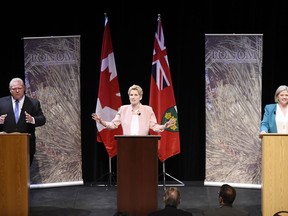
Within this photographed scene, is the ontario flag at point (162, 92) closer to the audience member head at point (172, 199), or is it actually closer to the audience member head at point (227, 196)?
the audience member head at point (172, 199)

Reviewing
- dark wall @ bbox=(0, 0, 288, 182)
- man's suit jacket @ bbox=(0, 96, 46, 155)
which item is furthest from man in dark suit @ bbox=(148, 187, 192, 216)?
dark wall @ bbox=(0, 0, 288, 182)

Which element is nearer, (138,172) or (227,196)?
(227,196)

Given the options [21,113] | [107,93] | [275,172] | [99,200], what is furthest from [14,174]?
[275,172]

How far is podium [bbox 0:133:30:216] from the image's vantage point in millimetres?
5672

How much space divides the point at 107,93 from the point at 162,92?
783 mm

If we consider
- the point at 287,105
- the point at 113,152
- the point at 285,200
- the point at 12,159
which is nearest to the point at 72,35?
the point at 113,152

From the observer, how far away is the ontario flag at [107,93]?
25.6 feet

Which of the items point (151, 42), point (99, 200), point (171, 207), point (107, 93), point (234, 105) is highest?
point (151, 42)

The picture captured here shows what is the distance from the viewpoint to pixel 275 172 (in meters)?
Result: 5.77

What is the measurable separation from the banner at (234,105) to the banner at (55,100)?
6.20 feet

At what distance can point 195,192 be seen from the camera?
294 inches

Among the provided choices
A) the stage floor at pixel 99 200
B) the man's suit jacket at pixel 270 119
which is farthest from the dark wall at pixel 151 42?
the man's suit jacket at pixel 270 119

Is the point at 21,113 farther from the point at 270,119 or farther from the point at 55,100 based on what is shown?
the point at 270,119

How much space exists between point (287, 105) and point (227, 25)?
7.00ft
